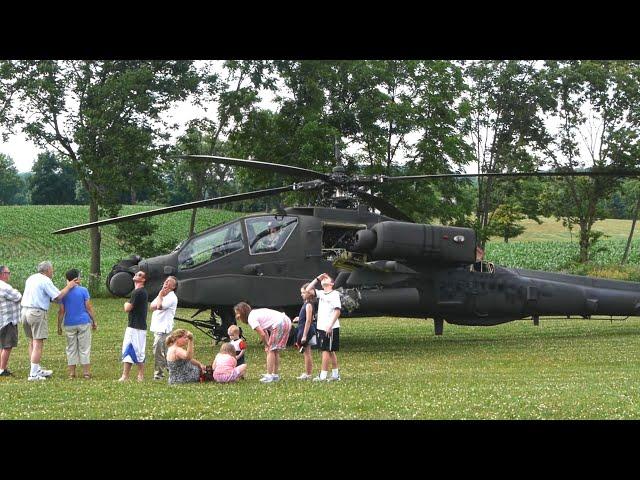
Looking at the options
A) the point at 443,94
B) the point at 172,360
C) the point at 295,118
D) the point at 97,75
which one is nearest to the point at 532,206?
the point at 443,94

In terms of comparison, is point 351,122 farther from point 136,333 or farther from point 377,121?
point 136,333

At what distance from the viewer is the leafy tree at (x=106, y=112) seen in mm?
36406

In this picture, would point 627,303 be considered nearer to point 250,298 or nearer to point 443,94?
point 250,298

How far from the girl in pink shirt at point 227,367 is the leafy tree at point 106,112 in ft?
80.5

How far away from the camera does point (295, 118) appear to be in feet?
130

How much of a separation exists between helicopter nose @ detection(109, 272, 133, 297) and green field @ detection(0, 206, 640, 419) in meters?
1.28

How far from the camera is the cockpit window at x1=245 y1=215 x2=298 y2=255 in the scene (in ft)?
58.8

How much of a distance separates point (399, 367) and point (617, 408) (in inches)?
210

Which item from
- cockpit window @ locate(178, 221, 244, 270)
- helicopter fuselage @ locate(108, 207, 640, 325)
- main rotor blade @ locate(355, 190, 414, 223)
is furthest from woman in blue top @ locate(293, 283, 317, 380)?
main rotor blade @ locate(355, 190, 414, 223)

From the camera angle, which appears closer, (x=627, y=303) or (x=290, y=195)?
(x=627, y=303)

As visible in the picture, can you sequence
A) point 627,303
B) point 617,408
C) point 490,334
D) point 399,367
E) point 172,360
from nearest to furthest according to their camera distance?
point 617,408
point 172,360
point 399,367
point 627,303
point 490,334

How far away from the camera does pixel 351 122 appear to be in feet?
133

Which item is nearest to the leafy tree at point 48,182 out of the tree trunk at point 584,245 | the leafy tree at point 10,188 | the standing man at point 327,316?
Result: the leafy tree at point 10,188

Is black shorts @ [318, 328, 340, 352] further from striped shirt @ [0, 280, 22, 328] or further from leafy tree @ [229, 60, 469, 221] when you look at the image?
leafy tree @ [229, 60, 469, 221]
